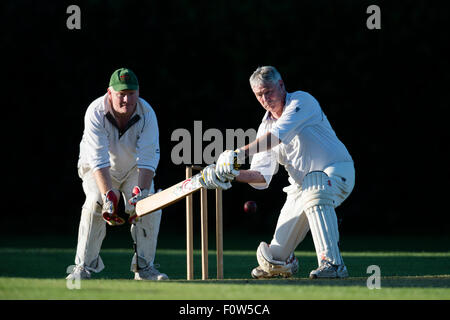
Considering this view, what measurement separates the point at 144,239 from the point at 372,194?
4.39 metres

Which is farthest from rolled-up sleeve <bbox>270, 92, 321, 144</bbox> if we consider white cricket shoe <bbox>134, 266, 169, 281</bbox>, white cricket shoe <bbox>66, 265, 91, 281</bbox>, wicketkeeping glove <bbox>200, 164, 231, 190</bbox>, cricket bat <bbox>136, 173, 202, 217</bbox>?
white cricket shoe <bbox>66, 265, 91, 281</bbox>

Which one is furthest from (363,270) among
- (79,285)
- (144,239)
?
(79,285)

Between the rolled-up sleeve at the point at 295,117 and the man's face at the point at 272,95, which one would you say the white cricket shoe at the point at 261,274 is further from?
the man's face at the point at 272,95

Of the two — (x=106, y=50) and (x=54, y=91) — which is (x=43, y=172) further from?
(x=106, y=50)

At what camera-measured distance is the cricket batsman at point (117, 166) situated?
177 inches

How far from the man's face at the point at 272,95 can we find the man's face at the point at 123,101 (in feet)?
2.23

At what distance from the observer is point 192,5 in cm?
877

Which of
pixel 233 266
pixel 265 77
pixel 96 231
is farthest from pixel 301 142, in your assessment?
pixel 233 266

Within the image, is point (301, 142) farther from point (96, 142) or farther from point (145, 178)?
point (96, 142)

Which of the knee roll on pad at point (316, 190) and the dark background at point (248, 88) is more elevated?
the dark background at point (248, 88)

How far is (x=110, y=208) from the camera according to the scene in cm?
436

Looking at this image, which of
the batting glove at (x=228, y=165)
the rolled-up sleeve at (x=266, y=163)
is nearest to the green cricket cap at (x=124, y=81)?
the batting glove at (x=228, y=165)

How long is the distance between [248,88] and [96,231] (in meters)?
4.27

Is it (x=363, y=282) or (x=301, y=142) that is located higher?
(x=301, y=142)
